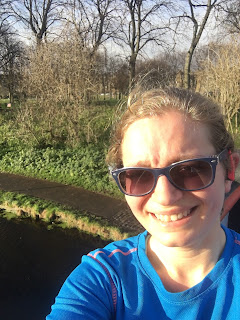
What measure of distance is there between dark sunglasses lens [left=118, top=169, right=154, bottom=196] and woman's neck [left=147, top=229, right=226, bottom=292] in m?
0.28

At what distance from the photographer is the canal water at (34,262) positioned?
145 inches

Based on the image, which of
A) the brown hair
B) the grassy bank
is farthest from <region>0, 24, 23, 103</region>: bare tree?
the brown hair

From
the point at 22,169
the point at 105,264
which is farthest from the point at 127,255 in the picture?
the point at 22,169

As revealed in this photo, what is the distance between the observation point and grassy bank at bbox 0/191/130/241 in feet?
16.7

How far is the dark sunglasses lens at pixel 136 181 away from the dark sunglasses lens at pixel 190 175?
0.31ft

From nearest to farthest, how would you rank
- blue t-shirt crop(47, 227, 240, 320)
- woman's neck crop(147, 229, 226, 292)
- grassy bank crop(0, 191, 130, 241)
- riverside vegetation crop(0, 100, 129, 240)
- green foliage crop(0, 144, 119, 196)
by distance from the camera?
1. blue t-shirt crop(47, 227, 240, 320)
2. woman's neck crop(147, 229, 226, 292)
3. grassy bank crop(0, 191, 130, 241)
4. riverside vegetation crop(0, 100, 129, 240)
5. green foliage crop(0, 144, 119, 196)

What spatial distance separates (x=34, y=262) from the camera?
4422 mm

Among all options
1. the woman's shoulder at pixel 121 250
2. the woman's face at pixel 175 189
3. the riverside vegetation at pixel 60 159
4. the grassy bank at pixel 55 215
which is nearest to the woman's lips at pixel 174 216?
the woman's face at pixel 175 189

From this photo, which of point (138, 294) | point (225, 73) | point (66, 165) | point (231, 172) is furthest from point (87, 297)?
point (225, 73)

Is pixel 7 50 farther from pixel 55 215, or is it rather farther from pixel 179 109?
pixel 179 109

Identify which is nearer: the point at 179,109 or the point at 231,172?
the point at 179,109

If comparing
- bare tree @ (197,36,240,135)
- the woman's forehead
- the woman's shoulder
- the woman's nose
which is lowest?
the woman's shoulder

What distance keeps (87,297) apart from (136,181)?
478 mm

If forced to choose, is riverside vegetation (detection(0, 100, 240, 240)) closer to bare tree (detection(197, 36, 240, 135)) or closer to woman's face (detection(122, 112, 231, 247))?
bare tree (detection(197, 36, 240, 135))
